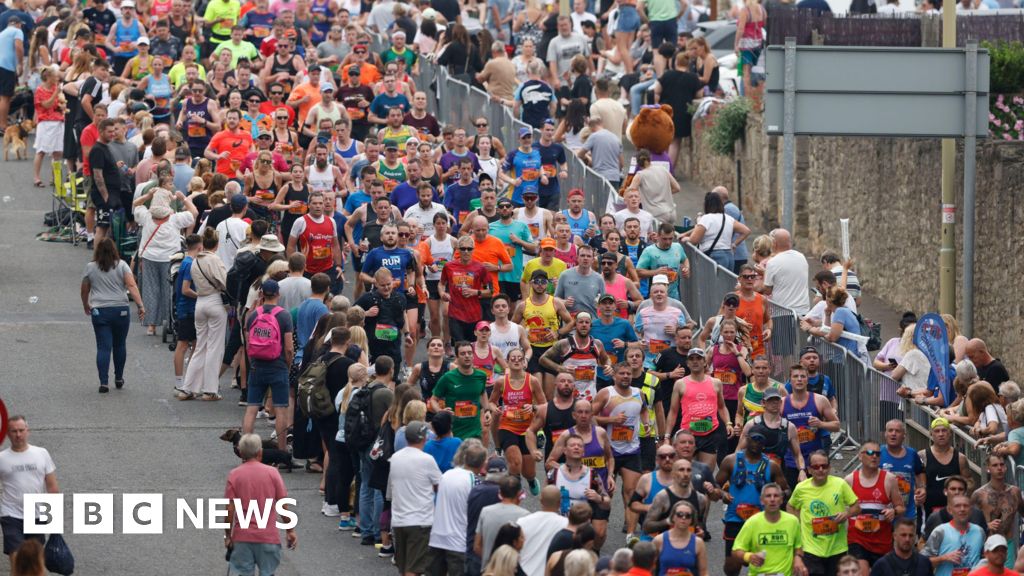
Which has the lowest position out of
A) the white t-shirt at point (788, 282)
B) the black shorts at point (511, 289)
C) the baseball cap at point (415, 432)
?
the baseball cap at point (415, 432)

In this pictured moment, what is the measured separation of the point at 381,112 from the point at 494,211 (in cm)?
618

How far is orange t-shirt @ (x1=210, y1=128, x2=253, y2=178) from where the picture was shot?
26172 mm

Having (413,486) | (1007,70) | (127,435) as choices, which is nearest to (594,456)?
(413,486)

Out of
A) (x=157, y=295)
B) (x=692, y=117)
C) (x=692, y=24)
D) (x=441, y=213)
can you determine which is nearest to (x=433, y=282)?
(x=441, y=213)

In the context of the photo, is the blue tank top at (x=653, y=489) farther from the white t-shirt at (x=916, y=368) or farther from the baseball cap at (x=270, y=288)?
the baseball cap at (x=270, y=288)

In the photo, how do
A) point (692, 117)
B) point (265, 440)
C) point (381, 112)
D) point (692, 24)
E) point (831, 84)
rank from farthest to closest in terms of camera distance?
point (692, 24), point (692, 117), point (381, 112), point (831, 84), point (265, 440)

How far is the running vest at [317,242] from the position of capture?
75.4ft

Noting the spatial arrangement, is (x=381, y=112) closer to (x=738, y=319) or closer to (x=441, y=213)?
(x=441, y=213)

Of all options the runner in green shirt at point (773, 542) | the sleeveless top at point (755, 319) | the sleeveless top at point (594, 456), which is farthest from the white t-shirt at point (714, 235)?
the runner in green shirt at point (773, 542)

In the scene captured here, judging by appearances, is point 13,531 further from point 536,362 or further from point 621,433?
point 536,362

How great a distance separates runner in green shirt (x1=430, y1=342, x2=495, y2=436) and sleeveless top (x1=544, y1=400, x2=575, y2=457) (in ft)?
1.91

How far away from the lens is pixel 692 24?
1527 inches

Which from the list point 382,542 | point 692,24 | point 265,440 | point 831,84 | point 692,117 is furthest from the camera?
point 692,24

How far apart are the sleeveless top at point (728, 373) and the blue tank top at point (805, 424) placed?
1.29m
